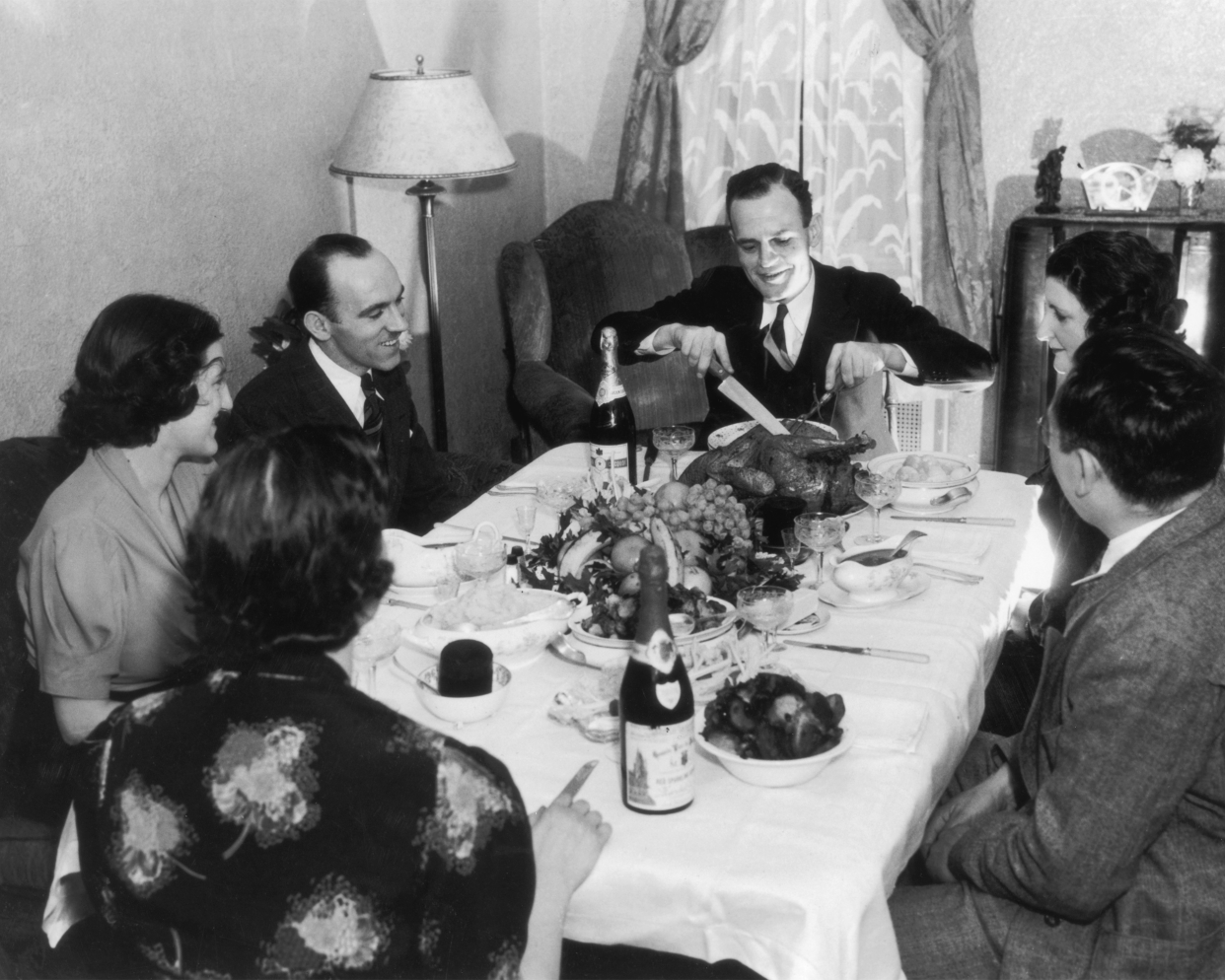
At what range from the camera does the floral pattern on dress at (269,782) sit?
114 centimetres

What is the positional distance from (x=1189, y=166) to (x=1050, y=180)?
42cm

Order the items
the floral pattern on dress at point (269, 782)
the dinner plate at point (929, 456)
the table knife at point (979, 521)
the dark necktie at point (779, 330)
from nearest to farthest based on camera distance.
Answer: the floral pattern on dress at point (269, 782), the table knife at point (979, 521), the dinner plate at point (929, 456), the dark necktie at point (779, 330)

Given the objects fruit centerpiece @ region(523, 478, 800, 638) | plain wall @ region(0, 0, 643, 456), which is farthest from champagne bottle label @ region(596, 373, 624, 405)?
plain wall @ region(0, 0, 643, 456)

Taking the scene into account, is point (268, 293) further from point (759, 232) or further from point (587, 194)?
point (587, 194)

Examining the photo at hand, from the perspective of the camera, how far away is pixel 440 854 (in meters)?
1.16

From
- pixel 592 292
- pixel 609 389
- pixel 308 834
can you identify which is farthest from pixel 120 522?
pixel 592 292

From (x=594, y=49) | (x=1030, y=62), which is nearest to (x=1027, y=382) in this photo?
(x=1030, y=62)

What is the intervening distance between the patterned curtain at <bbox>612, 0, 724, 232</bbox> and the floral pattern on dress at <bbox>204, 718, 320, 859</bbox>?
3692 millimetres

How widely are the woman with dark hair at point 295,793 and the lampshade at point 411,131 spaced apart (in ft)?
7.23

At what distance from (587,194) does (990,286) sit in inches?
61.7

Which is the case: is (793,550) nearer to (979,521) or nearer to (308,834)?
(979,521)

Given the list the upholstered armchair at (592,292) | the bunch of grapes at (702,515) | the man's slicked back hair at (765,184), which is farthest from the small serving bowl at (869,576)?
the upholstered armchair at (592,292)

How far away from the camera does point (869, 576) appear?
1.99m

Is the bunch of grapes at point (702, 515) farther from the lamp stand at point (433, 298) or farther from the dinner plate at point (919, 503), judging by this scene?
the lamp stand at point (433, 298)
